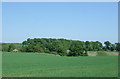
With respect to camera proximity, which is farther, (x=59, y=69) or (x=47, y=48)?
(x=47, y=48)

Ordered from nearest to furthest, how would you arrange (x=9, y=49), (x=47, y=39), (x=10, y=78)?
(x=10, y=78)
(x=9, y=49)
(x=47, y=39)

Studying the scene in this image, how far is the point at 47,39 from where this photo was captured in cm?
8438

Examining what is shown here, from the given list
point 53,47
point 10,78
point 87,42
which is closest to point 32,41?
point 53,47

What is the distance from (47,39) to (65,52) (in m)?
17.7

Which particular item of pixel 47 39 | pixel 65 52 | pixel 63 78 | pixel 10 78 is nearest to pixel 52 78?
pixel 63 78

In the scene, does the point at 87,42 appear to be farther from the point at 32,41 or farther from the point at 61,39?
the point at 32,41

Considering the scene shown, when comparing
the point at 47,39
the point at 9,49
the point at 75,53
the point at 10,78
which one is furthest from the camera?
the point at 47,39

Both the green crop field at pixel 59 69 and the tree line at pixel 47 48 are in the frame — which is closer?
the green crop field at pixel 59 69

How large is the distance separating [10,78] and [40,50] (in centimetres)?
5266

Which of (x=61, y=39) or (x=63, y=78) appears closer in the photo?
(x=63, y=78)

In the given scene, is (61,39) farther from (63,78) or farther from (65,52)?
(63,78)

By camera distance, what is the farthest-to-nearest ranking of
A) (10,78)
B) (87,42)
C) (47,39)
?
(87,42) < (47,39) < (10,78)

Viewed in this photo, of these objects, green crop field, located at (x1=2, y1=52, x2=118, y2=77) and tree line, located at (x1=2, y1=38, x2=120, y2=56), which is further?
tree line, located at (x1=2, y1=38, x2=120, y2=56)

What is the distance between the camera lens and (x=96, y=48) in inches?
3462
